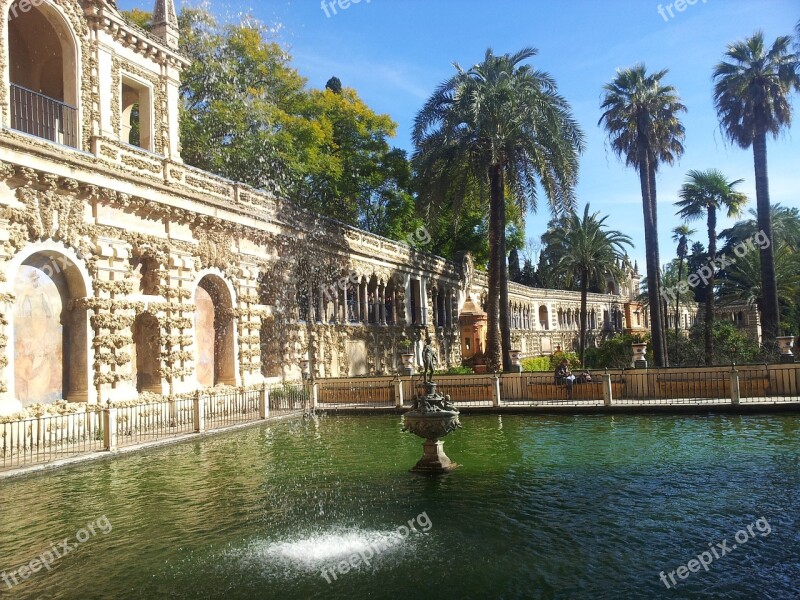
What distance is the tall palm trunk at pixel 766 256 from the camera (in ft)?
90.2

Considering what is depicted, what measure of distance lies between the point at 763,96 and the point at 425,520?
2923 cm

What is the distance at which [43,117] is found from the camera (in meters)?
18.8

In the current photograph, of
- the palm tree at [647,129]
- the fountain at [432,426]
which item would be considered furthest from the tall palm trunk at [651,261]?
the fountain at [432,426]

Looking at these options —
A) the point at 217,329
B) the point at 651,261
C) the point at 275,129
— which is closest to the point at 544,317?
the point at 651,261

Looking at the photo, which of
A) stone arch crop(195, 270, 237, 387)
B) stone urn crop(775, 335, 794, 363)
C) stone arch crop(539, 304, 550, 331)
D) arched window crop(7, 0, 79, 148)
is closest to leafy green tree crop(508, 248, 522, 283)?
stone arch crop(539, 304, 550, 331)

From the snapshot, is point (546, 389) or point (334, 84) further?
point (334, 84)

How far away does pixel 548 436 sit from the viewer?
595 inches

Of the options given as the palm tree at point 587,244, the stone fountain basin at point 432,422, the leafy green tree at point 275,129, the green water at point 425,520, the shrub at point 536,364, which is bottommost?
the green water at point 425,520

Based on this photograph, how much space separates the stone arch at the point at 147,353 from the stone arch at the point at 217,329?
8.63ft

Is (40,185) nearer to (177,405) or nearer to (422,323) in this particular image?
(177,405)

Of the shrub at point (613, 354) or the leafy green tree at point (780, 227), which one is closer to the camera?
the shrub at point (613, 354)

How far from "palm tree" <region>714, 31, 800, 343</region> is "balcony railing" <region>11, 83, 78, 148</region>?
27751 millimetres

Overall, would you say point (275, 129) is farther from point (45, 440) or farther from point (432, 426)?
point (432, 426)

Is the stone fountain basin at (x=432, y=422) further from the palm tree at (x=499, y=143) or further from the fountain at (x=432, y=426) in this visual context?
the palm tree at (x=499, y=143)
